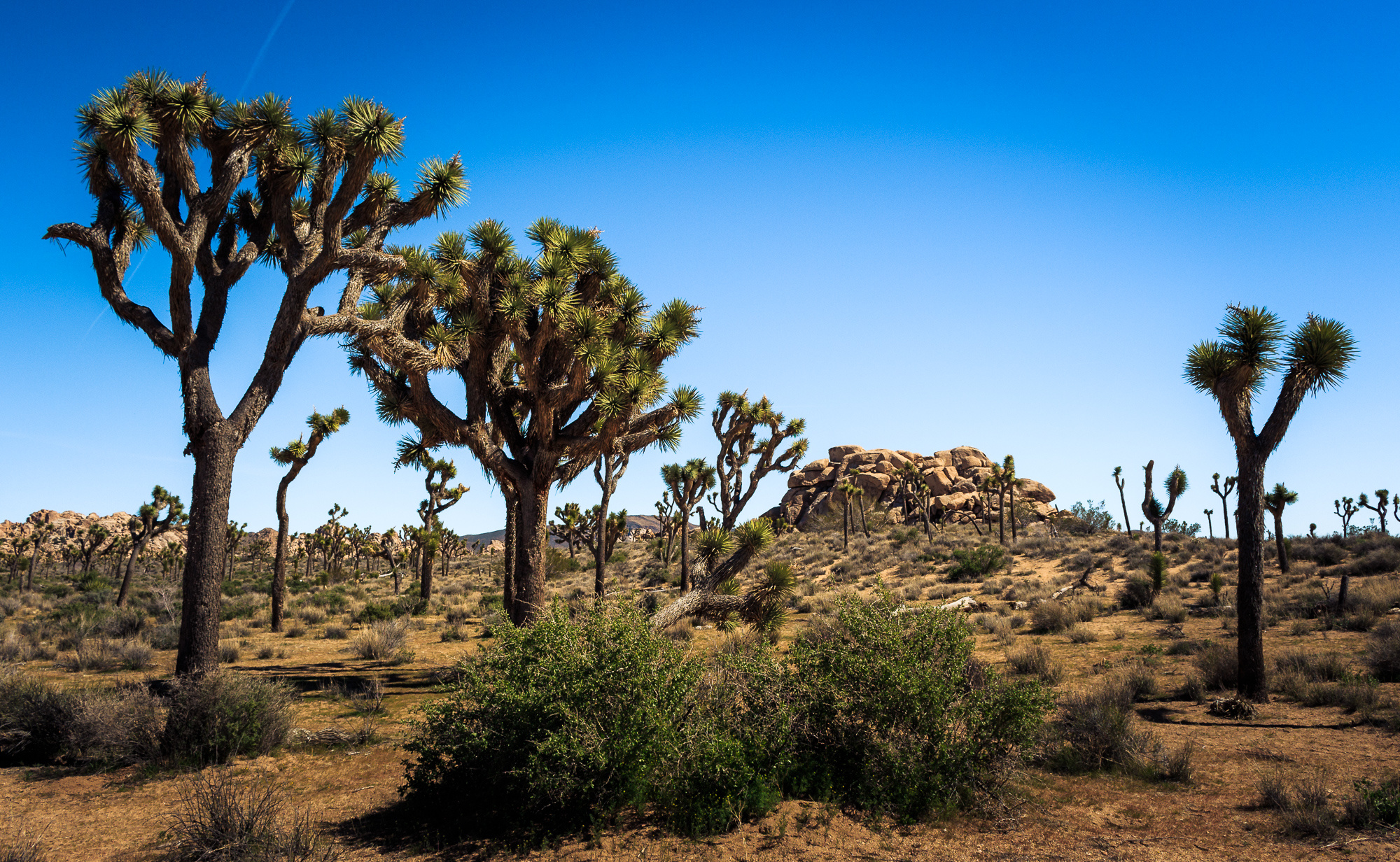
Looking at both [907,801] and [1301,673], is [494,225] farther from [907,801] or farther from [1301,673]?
[1301,673]

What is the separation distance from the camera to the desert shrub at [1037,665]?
12195mm

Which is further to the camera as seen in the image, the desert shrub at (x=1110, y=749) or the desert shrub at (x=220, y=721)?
the desert shrub at (x=220, y=721)

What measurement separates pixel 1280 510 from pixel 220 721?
31.5 m

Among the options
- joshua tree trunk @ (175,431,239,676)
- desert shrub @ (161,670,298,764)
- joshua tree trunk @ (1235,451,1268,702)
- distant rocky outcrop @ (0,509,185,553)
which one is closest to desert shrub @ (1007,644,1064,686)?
joshua tree trunk @ (1235,451,1268,702)

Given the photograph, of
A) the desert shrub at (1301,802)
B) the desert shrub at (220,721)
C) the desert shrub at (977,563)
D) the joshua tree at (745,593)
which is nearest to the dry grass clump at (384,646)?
the desert shrub at (220,721)

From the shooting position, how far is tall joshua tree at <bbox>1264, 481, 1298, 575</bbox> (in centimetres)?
2356

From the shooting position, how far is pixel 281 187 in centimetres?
1059

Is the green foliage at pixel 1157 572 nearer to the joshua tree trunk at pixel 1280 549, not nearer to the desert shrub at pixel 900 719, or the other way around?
the joshua tree trunk at pixel 1280 549

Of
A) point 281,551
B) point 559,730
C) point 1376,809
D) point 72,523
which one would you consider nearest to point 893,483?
point 281,551

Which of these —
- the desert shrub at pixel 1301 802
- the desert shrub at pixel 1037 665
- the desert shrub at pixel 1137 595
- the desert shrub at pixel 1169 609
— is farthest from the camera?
the desert shrub at pixel 1137 595

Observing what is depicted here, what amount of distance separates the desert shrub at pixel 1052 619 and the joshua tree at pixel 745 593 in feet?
30.7

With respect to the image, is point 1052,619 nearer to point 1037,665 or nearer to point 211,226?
point 1037,665

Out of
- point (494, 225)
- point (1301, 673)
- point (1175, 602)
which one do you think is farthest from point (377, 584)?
point (1301, 673)

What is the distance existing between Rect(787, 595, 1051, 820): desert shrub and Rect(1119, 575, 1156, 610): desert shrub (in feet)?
52.7
